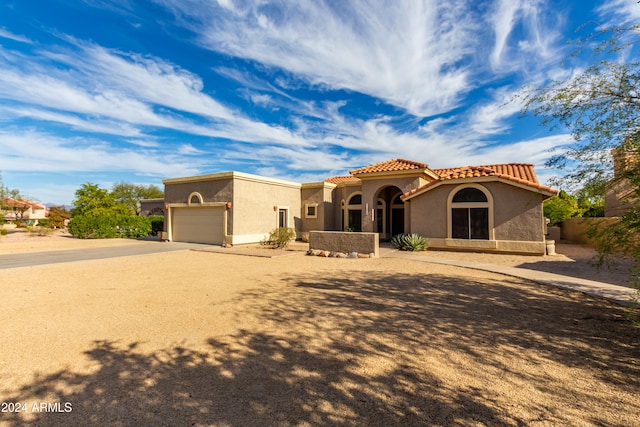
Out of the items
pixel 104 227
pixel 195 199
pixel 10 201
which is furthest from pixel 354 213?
pixel 10 201

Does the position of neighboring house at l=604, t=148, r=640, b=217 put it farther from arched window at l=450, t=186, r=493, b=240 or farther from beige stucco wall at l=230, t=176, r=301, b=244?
beige stucco wall at l=230, t=176, r=301, b=244

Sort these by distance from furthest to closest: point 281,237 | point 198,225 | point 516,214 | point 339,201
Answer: point 339,201, point 198,225, point 281,237, point 516,214

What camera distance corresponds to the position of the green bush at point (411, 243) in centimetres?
1691

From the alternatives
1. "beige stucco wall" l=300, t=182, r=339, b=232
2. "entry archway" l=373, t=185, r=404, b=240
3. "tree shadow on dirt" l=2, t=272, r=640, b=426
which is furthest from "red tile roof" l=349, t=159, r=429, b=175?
"tree shadow on dirt" l=2, t=272, r=640, b=426

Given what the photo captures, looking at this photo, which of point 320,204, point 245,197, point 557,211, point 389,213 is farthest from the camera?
point 557,211

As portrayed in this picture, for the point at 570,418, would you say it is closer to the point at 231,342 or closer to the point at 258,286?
the point at 231,342

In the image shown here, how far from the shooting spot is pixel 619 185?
515 cm

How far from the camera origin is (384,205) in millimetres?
22906

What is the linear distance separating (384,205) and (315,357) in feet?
63.7

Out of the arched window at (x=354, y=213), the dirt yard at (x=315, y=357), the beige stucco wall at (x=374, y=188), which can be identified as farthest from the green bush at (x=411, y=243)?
the dirt yard at (x=315, y=357)

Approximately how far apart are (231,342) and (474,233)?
1504cm

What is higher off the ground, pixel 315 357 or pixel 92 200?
pixel 92 200

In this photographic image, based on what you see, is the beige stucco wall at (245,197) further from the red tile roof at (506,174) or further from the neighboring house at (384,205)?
the red tile roof at (506,174)

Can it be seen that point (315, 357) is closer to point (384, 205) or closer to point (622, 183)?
point (622, 183)
